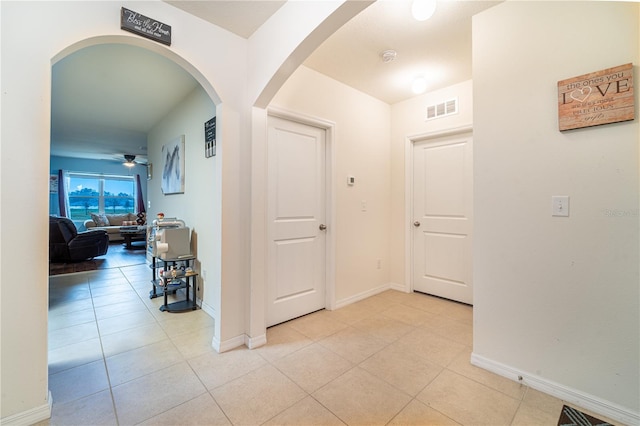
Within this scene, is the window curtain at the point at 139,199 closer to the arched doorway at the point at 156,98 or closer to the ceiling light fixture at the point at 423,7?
the arched doorway at the point at 156,98

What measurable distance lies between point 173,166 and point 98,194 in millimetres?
7307

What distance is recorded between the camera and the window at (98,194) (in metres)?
8.48

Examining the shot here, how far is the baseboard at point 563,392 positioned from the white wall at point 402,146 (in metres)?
1.68

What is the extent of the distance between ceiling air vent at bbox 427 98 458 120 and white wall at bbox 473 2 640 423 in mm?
1211

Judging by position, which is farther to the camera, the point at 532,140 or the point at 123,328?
the point at 123,328

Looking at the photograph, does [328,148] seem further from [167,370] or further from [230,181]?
[167,370]

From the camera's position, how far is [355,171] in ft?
10.4

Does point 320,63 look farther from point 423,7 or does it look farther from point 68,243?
point 68,243

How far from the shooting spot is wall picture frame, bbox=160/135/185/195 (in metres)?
3.51

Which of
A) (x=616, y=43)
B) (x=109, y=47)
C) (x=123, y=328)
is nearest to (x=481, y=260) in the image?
(x=616, y=43)

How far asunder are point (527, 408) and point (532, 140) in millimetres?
1545

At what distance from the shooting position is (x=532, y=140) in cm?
170

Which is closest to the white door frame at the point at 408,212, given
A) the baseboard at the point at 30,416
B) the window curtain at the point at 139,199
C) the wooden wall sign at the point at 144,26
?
the wooden wall sign at the point at 144,26

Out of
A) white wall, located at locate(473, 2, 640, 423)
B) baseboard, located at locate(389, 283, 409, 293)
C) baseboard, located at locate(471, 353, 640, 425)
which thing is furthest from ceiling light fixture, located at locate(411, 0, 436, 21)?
baseboard, located at locate(389, 283, 409, 293)
